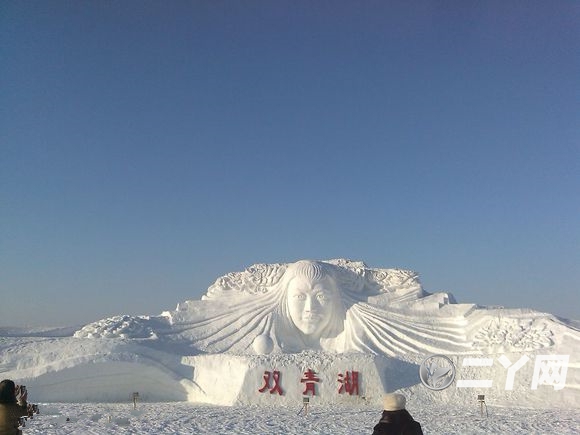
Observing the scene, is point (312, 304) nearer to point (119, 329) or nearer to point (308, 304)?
point (308, 304)

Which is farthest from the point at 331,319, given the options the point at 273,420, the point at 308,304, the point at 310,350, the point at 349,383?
the point at 273,420

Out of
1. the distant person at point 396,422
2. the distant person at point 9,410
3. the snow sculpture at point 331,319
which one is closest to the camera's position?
the distant person at point 396,422

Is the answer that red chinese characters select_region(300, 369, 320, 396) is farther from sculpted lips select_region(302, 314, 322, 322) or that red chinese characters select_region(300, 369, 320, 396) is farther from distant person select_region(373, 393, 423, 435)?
distant person select_region(373, 393, 423, 435)

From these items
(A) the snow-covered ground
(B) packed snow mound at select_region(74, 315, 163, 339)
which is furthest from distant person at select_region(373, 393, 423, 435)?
(B) packed snow mound at select_region(74, 315, 163, 339)

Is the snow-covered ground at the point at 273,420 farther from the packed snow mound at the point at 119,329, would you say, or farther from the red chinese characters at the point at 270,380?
the packed snow mound at the point at 119,329

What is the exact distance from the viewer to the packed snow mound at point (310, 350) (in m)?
8.41

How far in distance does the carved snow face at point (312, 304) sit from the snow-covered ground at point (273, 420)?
227 centimetres

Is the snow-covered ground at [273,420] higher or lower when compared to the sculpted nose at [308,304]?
lower

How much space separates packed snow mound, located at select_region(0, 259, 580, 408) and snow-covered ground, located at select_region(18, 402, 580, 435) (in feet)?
1.85

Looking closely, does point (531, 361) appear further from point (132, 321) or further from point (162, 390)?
point (132, 321)

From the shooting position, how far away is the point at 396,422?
9.36 ft

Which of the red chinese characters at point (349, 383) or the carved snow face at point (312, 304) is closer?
the red chinese characters at point (349, 383)

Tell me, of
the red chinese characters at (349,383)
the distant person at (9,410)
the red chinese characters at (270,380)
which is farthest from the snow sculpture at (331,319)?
the distant person at (9,410)

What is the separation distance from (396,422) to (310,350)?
6.59 m
